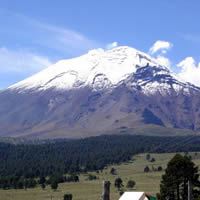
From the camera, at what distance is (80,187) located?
18650 centimetres

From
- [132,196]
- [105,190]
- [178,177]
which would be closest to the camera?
[105,190]

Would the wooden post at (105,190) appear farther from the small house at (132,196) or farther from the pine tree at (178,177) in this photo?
the pine tree at (178,177)

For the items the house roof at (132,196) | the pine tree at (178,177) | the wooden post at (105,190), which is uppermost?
the pine tree at (178,177)

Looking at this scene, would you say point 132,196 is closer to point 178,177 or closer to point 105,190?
point 178,177

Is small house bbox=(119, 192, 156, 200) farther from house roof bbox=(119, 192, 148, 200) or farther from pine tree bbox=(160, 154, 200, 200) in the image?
pine tree bbox=(160, 154, 200, 200)

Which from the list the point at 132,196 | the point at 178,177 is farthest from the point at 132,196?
the point at 178,177

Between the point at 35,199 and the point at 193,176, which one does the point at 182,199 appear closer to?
the point at 193,176

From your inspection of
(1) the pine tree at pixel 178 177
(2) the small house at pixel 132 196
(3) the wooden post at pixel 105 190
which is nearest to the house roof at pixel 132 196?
(2) the small house at pixel 132 196

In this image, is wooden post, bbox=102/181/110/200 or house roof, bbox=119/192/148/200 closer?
wooden post, bbox=102/181/110/200

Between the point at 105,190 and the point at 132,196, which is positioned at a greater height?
the point at 132,196

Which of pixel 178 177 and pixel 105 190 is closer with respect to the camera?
pixel 105 190

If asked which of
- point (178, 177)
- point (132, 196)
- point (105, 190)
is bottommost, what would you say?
point (105, 190)

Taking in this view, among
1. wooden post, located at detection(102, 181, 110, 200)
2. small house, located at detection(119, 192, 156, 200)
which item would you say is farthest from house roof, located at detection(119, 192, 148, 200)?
wooden post, located at detection(102, 181, 110, 200)

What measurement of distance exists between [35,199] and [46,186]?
1872 inches
